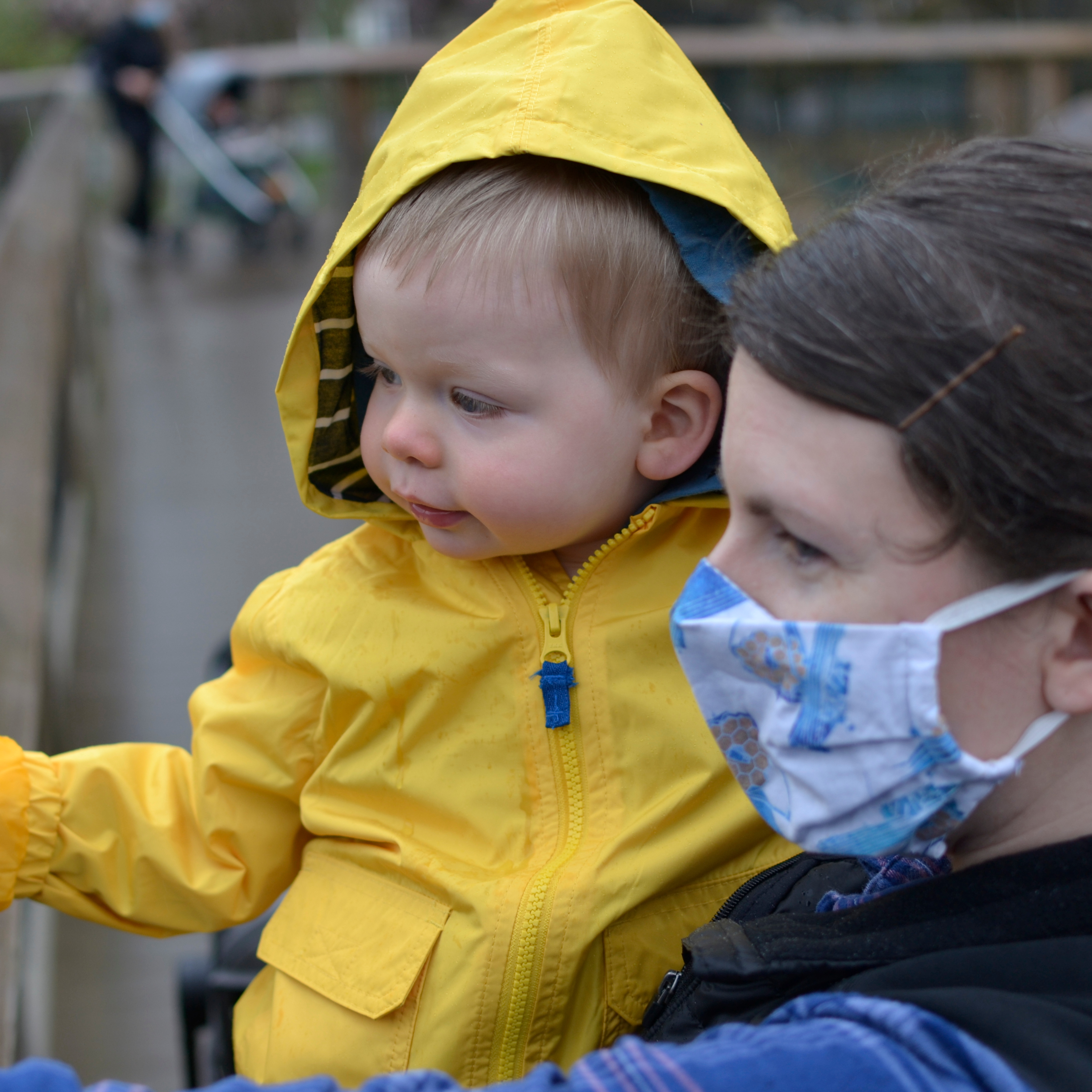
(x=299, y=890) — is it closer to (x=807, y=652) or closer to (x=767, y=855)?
(x=767, y=855)

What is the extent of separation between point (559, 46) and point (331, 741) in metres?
0.99

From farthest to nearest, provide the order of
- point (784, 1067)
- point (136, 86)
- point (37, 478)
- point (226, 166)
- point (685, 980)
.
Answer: point (136, 86) < point (226, 166) < point (37, 478) < point (685, 980) < point (784, 1067)

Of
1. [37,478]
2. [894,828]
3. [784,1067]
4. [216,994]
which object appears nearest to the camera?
[784,1067]

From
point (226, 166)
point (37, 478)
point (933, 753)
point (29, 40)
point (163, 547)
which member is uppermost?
point (29, 40)

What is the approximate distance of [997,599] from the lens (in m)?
1.19

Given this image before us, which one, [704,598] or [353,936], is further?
[353,936]

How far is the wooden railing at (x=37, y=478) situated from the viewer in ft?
7.76

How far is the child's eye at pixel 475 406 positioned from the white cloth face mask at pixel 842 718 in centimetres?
42

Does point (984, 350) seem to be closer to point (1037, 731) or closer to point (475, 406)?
point (1037, 731)

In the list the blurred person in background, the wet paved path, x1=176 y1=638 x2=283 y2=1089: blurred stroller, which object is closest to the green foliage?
the blurred person in background

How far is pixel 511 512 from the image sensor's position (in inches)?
67.4

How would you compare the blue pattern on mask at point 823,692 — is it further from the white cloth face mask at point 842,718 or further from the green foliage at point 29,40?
the green foliage at point 29,40

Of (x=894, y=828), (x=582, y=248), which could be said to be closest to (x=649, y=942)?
(x=894, y=828)

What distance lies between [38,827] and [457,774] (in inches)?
22.3
